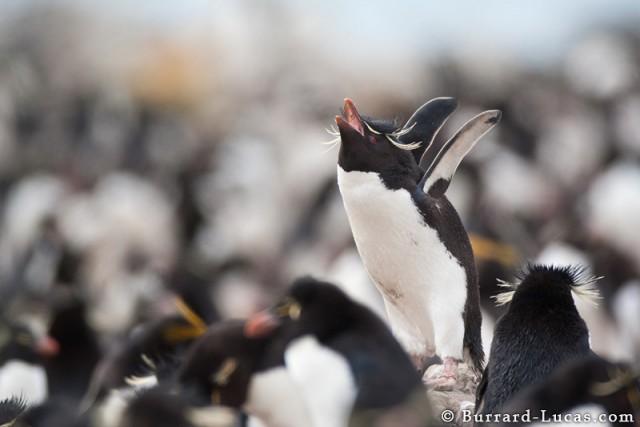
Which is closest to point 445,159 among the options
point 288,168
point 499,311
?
point 499,311

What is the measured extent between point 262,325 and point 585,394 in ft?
5.01

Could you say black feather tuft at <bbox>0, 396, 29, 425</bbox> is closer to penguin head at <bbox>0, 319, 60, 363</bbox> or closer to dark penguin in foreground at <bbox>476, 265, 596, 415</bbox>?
dark penguin in foreground at <bbox>476, 265, 596, 415</bbox>

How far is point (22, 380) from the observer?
7.44 meters

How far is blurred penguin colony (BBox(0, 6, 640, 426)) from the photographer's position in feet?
26.8

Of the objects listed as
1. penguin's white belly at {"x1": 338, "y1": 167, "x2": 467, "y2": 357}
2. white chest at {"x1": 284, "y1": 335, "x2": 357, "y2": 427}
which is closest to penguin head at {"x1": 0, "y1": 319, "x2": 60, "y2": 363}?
penguin's white belly at {"x1": 338, "y1": 167, "x2": 467, "y2": 357}

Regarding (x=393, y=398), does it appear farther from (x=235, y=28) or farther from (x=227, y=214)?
(x=235, y=28)

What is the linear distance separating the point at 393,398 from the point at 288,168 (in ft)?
40.1

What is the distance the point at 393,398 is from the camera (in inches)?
183

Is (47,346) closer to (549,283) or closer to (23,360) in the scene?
(23,360)

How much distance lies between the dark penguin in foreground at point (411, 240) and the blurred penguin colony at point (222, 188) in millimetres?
535

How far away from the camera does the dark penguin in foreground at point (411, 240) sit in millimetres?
5992

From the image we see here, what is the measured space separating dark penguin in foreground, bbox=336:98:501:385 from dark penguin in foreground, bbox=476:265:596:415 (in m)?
0.95

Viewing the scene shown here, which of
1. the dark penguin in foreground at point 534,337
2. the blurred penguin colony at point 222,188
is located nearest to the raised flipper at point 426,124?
the blurred penguin colony at point 222,188

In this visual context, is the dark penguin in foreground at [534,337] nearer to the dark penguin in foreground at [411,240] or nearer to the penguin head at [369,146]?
the dark penguin in foreground at [411,240]
